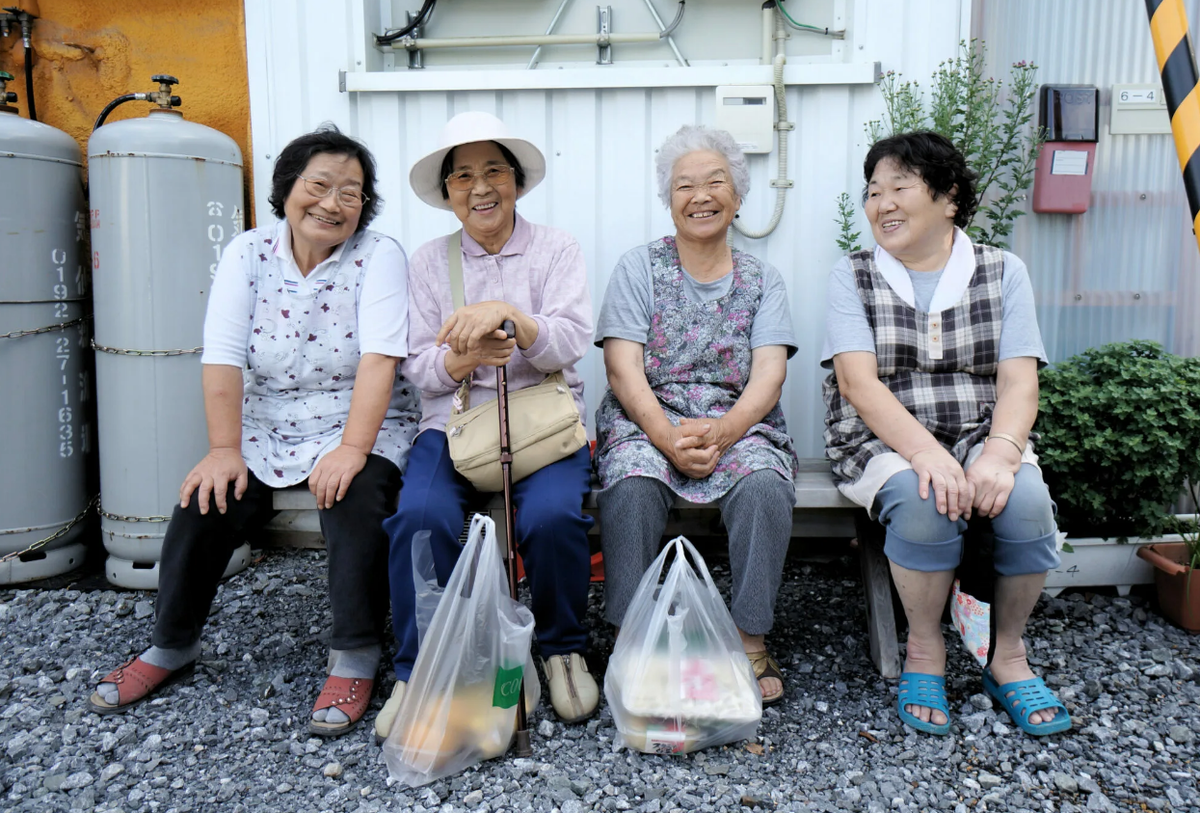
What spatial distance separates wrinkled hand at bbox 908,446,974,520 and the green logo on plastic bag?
1.16 m

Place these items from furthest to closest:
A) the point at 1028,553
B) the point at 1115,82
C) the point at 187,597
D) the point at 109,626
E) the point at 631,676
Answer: the point at 1115,82 < the point at 109,626 < the point at 187,597 < the point at 1028,553 < the point at 631,676

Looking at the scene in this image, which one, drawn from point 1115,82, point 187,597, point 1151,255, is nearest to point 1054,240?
point 1151,255

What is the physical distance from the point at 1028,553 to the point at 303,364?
2.12m

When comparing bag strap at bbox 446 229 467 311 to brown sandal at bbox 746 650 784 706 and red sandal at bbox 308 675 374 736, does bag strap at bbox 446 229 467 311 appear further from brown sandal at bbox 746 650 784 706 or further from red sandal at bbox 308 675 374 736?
brown sandal at bbox 746 650 784 706

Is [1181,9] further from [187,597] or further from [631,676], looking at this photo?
[187,597]

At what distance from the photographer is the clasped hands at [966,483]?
7.86 ft

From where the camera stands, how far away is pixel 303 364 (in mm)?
2736

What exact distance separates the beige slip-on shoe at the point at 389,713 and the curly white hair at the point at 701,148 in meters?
1.69

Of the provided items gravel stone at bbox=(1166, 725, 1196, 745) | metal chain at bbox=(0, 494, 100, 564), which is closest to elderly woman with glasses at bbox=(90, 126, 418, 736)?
metal chain at bbox=(0, 494, 100, 564)

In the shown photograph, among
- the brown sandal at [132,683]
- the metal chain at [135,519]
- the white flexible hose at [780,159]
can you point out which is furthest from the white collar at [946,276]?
the metal chain at [135,519]

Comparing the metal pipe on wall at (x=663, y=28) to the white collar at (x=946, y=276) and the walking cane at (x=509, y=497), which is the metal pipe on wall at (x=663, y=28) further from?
the walking cane at (x=509, y=497)

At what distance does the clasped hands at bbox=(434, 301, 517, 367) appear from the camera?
238 centimetres

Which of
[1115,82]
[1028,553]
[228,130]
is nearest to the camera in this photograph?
[1028,553]

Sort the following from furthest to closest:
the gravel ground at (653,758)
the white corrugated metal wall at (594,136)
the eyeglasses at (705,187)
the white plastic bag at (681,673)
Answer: the white corrugated metal wall at (594,136), the eyeglasses at (705,187), the white plastic bag at (681,673), the gravel ground at (653,758)
